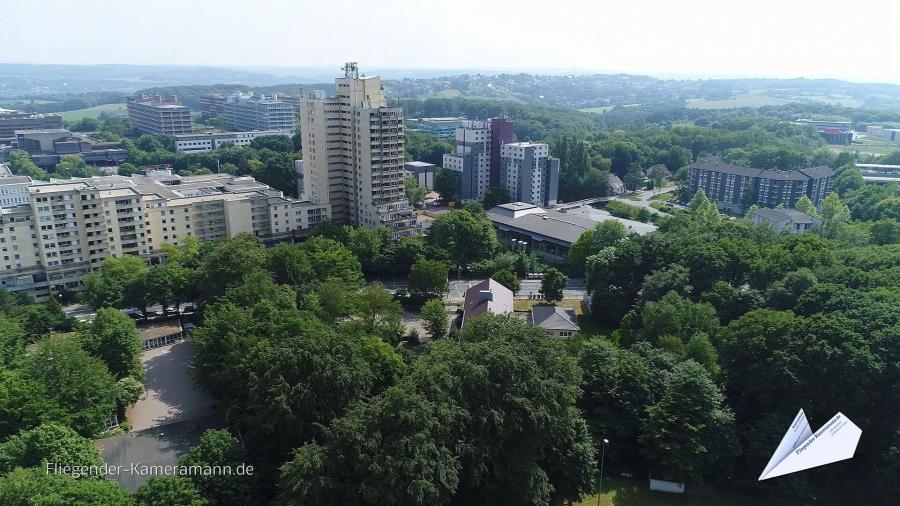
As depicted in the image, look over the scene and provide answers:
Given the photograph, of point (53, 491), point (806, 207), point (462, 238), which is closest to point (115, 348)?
point (53, 491)

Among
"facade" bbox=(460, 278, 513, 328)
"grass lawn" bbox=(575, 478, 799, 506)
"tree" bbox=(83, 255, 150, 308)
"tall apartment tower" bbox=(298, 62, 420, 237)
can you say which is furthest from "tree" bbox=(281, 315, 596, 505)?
"tall apartment tower" bbox=(298, 62, 420, 237)

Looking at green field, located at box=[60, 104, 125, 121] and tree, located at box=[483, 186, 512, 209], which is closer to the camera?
tree, located at box=[483, 186, 512, 209]

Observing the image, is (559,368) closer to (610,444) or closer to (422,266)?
(610,444)

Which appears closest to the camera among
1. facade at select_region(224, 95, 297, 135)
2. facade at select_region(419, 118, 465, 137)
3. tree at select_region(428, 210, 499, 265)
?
tree at select_region(428, 210, 499, 265)

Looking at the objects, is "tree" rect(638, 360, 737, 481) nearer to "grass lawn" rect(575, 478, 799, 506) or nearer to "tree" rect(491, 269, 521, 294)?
"grass lawn" rect(575, 478, 799, 506)

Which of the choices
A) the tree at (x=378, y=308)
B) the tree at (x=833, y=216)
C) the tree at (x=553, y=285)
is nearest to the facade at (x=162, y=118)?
the tree at (x=378, y=308)

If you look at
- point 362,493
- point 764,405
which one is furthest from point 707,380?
point 362,493
